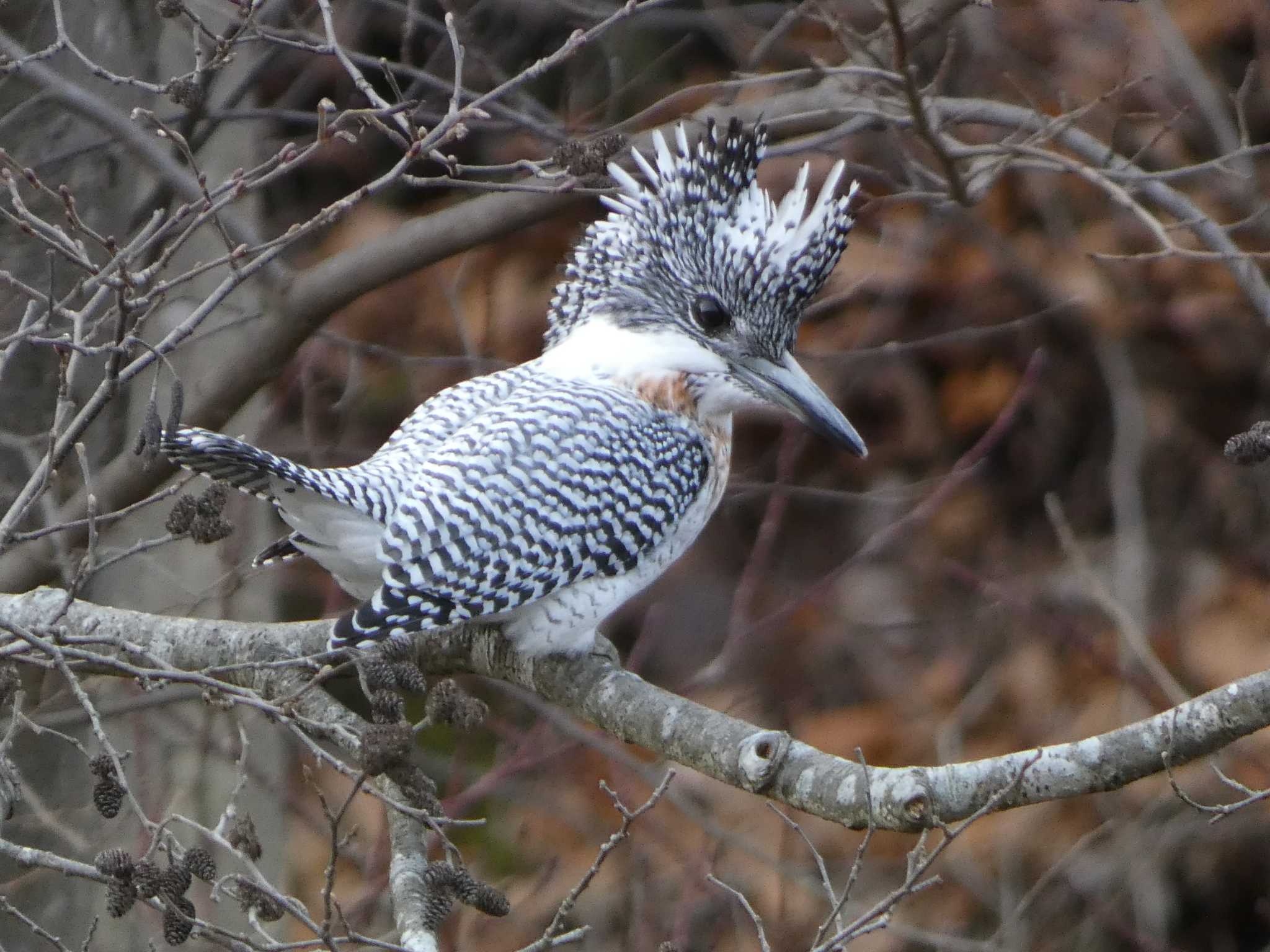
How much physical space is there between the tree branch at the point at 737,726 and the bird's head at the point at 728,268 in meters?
0.69

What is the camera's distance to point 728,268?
3.07m

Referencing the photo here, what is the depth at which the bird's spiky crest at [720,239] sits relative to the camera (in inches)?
120

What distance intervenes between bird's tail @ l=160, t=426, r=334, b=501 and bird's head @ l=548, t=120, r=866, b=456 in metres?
0.91

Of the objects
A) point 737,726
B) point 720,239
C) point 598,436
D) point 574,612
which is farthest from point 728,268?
point 737,726

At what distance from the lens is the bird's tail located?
2174 mm

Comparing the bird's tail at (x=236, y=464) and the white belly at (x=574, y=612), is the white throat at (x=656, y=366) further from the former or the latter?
the bird's tail at (x=236, y=464)

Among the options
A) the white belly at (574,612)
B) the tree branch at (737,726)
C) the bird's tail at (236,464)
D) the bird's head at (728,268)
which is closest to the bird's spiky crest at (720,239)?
the bird's head at (728,268)

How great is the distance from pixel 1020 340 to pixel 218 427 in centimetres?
284

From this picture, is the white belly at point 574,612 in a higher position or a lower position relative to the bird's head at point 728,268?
lower

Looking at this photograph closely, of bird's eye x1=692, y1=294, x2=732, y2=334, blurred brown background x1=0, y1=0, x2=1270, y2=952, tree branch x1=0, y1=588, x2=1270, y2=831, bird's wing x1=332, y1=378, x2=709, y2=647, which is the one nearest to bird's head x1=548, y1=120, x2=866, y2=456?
bird's eye x1=692, y1=294, x2=732, y2=334

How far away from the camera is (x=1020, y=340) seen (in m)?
5.25

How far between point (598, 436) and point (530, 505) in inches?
8.9

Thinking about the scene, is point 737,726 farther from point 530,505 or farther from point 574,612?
point 530,505

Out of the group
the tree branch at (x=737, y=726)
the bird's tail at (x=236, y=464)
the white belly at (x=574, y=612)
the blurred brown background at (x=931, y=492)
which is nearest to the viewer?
Result: the tree branch at (x=737, y=726)
